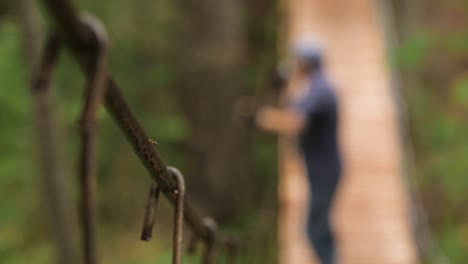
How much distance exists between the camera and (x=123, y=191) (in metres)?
4.53

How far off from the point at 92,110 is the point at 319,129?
9.31 feet

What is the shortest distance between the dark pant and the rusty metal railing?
289 cm

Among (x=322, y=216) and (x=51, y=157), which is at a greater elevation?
(x=51, y=157)

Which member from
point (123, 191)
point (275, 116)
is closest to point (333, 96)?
point (275, 116)

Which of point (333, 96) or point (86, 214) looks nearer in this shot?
point (86, 214)

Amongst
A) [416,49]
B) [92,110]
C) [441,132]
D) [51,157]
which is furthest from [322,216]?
[92,110]

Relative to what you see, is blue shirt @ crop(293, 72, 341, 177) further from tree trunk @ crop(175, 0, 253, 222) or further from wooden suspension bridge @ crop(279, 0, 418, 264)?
tree trunk @ crop(175, 0, 253, 222)

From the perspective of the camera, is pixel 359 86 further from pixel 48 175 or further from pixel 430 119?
pixel 48 175

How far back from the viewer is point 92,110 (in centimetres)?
51

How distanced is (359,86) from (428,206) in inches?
55.4

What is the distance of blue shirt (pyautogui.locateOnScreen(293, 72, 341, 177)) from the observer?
10.5 feet

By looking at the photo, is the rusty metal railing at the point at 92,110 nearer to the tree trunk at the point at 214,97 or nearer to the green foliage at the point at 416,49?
the tree trunk at the point at 214,97

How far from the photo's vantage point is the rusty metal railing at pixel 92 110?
0.46 m

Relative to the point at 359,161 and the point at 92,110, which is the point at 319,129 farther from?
the point at 92,110
